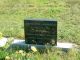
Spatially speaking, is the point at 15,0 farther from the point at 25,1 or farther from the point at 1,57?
the point at 1,57

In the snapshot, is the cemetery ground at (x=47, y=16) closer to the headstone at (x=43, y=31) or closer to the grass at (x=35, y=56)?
the grass at (x=35, y=56)

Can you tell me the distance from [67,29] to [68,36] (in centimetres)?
83

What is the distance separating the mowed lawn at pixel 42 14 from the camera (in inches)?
405

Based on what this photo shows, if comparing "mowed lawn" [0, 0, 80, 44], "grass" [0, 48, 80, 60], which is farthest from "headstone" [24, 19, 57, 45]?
"mowed lawn" [0, 0, 80, 44]

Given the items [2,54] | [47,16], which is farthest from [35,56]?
[47,16]

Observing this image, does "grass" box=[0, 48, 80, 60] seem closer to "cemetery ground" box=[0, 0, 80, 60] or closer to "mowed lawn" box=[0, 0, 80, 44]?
"cemetery ground" box=[0, 0, 80, 60]

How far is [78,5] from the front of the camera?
1448 cm

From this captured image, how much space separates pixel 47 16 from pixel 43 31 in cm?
488

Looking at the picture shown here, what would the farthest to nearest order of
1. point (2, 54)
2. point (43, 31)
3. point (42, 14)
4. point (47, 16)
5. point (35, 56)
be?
1. point (42, 14)
2. point (47, 16)
3. point (43, 31)
4. point (35, 56)
5. point (2, 54)

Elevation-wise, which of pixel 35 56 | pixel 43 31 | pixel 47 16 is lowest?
pixel 35 56

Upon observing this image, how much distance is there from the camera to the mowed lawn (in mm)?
10297

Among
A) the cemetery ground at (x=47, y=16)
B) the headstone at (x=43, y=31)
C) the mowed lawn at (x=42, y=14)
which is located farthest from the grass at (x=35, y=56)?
the mowed lawn at (x=42, y=14)

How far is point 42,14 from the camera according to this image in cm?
1308

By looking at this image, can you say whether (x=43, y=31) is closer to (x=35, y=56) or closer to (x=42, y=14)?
(x=35, y=56)
